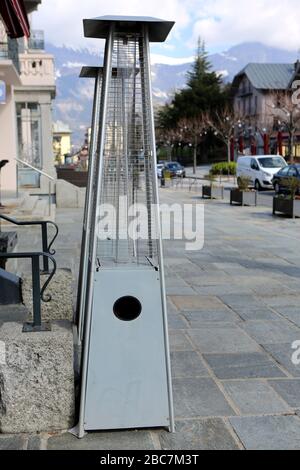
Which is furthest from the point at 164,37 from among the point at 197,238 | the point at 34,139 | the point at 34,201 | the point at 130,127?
the point at 34,139

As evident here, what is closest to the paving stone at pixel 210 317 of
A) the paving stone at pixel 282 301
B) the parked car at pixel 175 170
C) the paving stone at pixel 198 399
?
the paving stone at pixel 282 301

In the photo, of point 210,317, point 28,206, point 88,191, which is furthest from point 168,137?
point 88,191

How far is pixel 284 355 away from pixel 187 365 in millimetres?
831

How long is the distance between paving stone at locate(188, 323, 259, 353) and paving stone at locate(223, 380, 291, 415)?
722 millimetres

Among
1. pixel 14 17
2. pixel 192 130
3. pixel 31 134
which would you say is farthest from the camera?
pixel 192 130

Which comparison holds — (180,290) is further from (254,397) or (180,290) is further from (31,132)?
(31,132)

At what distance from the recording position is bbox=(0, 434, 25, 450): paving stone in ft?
10.6

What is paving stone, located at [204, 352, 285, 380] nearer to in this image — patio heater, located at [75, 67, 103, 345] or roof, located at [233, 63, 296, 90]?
patio heater, located at [75, 67, 103, 345]

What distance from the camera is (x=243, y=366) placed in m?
4.55

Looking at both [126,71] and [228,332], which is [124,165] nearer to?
[126,71]

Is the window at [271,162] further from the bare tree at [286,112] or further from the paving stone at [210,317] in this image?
the paving stone at [210,317]

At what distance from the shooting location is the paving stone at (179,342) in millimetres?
4973

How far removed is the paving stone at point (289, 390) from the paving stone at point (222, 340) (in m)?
0.71

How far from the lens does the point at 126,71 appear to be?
3.55m
